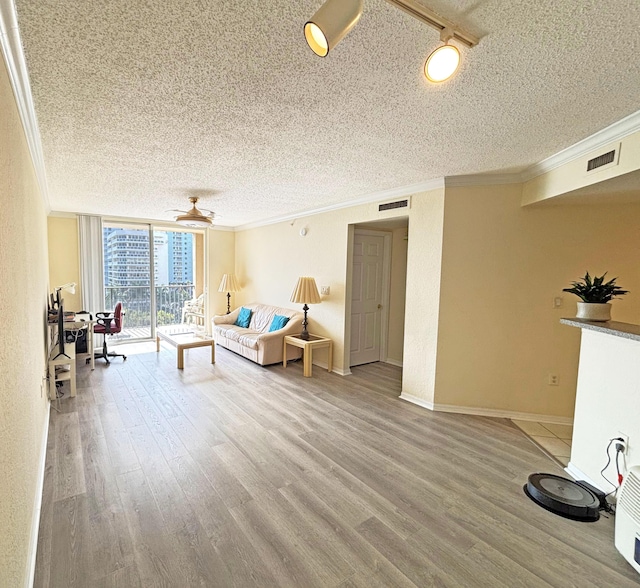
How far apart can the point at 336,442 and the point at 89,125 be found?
10.4ft

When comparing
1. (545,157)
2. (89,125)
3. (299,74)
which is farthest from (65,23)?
(545,157)

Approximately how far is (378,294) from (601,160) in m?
3.51

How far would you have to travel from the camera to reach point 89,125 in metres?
2.32

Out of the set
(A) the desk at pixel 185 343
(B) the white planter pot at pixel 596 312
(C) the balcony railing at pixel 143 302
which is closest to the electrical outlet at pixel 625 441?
(B) the white planter pot at pixel 596 312

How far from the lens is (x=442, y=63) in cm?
142

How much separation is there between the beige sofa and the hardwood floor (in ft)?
4.77

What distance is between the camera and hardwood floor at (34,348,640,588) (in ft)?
5.64

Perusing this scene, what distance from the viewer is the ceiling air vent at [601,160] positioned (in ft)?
7.41

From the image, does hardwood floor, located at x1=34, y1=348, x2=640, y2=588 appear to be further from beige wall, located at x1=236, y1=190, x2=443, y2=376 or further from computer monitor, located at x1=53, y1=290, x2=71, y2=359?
beige wall, located at x1=236, y1=190, x2=443, y2=376

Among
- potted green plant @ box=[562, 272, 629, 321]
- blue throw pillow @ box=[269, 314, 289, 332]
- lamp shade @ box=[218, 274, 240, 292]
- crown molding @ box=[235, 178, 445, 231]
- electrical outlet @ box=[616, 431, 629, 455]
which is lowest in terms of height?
electrical outlet @ box=[616, 431, 629, 455]

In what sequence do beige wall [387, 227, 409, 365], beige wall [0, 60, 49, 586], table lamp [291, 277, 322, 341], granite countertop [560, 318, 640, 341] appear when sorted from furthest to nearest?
beige wall [387, 227, 409, 365]
table lamp [291, 277, 322, 341]
granite countertop [560, 318, 640, 341]
beige wall [0, 60, 49, 586]

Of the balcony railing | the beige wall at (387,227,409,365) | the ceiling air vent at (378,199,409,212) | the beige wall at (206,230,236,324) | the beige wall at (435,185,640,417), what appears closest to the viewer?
the beige wall at (435,185,640,417)

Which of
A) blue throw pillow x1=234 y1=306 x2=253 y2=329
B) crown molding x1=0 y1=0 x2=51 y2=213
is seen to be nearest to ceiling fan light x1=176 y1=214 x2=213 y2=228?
crown molding x1=0 y1=0 x2=51 y2=213

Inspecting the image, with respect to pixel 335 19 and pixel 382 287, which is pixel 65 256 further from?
pixel 335 19
